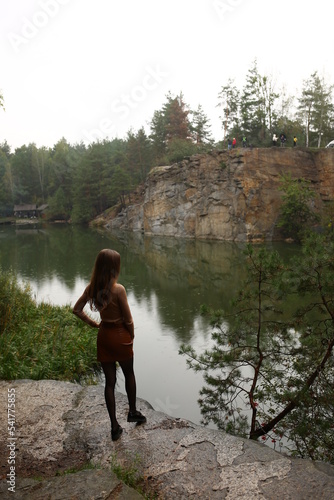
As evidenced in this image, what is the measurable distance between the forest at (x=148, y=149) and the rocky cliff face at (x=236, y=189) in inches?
174

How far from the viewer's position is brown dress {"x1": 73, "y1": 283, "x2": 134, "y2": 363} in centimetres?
393

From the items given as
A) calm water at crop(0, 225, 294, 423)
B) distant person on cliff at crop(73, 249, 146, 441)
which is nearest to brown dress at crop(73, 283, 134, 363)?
distant person on cliff at crop(73, 249, 146, 441)

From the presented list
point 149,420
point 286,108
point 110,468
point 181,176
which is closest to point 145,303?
point 149,420

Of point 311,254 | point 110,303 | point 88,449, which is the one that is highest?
point 311,254

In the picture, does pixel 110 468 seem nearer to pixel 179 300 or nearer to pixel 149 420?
pixel 149 420

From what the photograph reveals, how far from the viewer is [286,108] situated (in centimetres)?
4134

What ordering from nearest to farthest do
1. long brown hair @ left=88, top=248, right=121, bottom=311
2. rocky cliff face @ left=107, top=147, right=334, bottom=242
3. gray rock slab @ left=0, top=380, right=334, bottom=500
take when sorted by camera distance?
1. gray rock slab @ left=0, top=380, right=334, bottom=500
2. long brown hair @ left=88, top=248, right=121, bottom=311
3. rocky cliff face @ left=107, top=147, right=334, bottom=242

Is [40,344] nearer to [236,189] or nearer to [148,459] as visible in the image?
[148,459]

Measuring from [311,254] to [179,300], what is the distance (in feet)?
33.4

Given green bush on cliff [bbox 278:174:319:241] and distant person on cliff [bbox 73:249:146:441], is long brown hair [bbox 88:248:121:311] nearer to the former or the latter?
distant person on cliff [bbox 73:249:146:441]

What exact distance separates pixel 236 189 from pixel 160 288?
19993mm

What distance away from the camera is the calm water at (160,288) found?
7.81 meters

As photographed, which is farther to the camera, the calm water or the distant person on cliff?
the calm water

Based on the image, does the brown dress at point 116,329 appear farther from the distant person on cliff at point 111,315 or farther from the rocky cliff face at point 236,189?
the rocky cliff face at point 236,189
